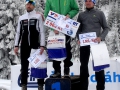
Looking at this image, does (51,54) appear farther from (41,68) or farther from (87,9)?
(87,9)

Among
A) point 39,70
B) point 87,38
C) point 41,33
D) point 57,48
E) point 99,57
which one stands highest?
point 41,33

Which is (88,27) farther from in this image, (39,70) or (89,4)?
(39,70)

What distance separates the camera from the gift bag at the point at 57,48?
16.3 feet

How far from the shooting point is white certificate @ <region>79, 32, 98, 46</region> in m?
4.88

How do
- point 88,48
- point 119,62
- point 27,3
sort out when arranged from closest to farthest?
point 88,48, point 27,3, point 119,62

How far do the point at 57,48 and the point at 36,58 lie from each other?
0.50m

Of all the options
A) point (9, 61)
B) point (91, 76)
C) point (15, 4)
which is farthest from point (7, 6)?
point (91, 76)

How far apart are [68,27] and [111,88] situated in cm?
228

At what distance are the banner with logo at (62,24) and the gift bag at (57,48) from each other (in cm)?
16

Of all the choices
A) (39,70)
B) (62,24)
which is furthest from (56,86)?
(62,24)

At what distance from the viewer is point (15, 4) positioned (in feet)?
83.7

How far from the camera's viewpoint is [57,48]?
4.96 metres

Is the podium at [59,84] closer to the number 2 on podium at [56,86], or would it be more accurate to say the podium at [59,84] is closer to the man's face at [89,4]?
the number 2 on podium at [56,86]

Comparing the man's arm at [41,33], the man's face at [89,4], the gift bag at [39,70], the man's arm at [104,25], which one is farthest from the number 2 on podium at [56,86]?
the man's face at [89,4]
